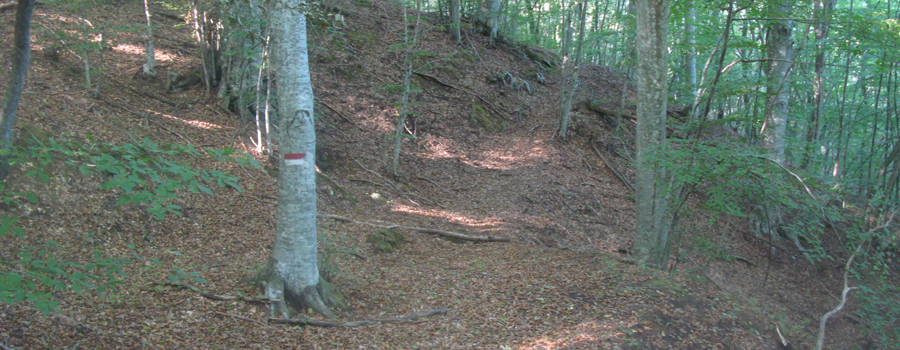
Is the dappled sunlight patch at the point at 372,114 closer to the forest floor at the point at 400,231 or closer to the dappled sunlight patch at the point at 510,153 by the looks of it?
the forest floor at the point at 400,231

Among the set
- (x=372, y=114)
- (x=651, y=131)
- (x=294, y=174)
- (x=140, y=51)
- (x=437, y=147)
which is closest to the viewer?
(x=294, y=174)

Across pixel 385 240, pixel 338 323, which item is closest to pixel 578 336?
pixel 338 323

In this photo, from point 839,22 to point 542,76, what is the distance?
42.7ft

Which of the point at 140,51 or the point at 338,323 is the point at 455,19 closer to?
the point at 140,51

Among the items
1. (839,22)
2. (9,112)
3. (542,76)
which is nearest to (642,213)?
(839,22)

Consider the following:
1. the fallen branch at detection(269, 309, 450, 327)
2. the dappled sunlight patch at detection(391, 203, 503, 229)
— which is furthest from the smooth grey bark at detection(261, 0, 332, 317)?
the dappled sunlight patch at detection(391, 203, 503, 229)

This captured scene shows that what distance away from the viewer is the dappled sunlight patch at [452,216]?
9367mm

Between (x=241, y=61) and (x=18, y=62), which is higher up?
(x=241, y=61)

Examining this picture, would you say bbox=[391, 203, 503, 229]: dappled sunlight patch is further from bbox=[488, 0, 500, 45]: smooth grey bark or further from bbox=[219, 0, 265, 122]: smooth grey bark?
bbox=[488, 0, 500, 45]: smooth grey bark

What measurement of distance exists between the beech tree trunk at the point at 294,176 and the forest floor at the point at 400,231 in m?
0.31

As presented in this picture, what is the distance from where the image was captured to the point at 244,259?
5.78 meters

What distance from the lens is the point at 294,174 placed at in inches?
172

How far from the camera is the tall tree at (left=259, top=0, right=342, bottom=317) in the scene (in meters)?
4.28

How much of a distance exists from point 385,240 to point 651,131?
4.24 m
